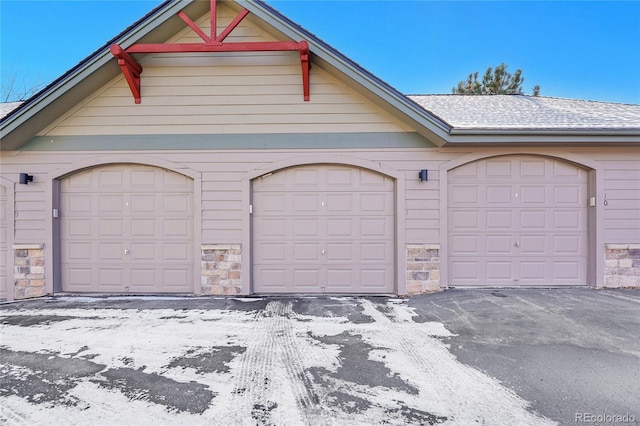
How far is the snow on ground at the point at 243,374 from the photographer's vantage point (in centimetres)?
223

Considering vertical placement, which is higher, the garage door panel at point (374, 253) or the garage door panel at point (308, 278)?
the garage door panel at point (374, 253)

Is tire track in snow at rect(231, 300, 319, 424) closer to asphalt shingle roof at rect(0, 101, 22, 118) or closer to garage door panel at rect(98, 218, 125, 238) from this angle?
garage door panel at rect(98, 218, 125, 238)

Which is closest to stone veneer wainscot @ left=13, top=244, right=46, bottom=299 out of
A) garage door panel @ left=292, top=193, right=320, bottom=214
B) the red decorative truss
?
the red decorative truss

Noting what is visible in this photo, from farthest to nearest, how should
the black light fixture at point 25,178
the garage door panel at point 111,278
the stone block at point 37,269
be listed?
the garage door panel at point 111,278, the stone block at point 37,269, the black light fixture at point 25,178

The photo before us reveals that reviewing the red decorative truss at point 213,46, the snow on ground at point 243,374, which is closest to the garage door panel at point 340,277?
the snow on ground at point 243,374

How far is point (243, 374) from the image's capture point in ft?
9.04

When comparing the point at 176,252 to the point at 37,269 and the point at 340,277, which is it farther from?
the point at 340,277

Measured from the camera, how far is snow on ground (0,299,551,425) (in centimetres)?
223

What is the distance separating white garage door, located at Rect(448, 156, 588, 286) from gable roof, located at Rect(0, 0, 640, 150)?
64 centimetres

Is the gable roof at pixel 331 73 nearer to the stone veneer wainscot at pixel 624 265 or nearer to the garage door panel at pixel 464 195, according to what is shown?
the garage door panel at pixel 464 195

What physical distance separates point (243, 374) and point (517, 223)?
5.36 m

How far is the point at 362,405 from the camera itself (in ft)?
7.61

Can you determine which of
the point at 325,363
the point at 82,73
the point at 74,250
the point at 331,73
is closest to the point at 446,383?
the point at 325,363

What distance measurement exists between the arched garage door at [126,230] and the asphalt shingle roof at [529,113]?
5240mm
